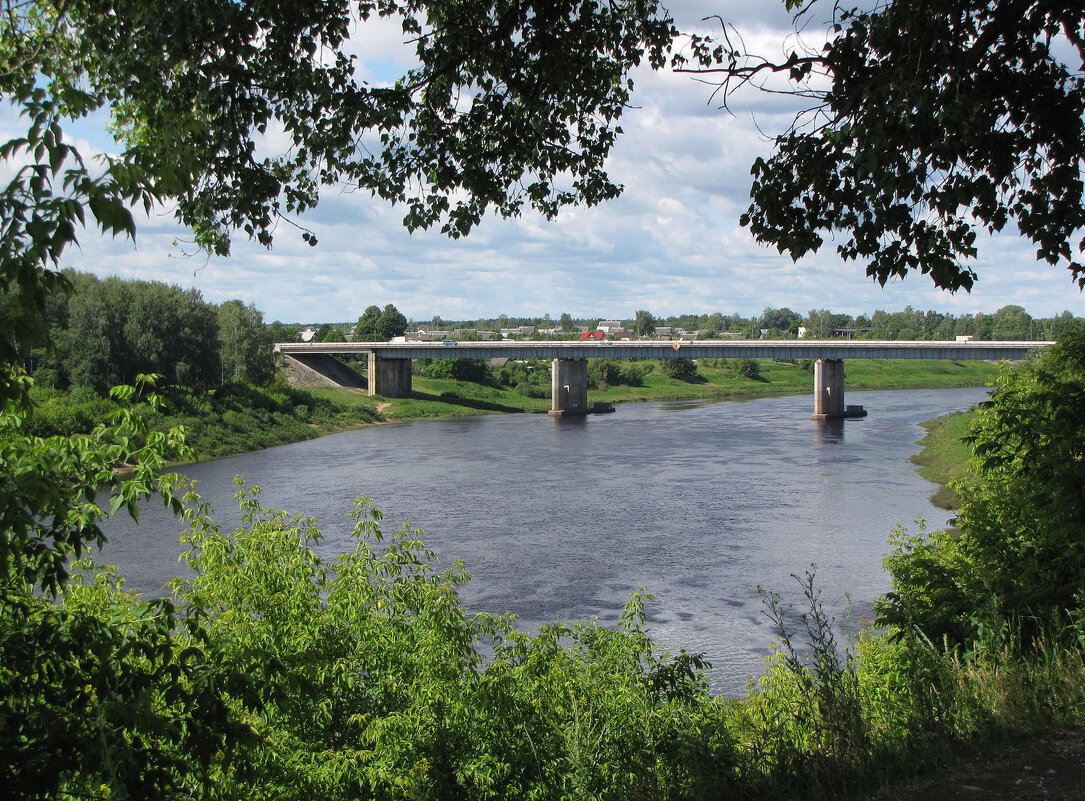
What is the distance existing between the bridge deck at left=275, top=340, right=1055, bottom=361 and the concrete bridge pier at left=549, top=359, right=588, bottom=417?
3.06 feet

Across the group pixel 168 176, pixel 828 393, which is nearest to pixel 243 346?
pixel 828 393

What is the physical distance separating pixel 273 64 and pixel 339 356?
3650 inches

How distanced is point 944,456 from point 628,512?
20329mm

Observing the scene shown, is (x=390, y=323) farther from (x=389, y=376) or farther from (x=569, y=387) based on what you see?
(x=569, y=387)

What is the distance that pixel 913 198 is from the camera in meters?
7.95

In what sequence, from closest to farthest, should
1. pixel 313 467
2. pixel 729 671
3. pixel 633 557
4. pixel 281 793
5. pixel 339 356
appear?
1. pixel 281 793
2. pixel 729 671
3. pixel 633 557
4. pixel 313 467
5. pixel 339 356

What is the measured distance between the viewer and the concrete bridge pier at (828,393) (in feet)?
232

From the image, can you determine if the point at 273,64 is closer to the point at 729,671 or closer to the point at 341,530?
the point at 729,671

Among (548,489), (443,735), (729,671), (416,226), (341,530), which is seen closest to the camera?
(443,735)

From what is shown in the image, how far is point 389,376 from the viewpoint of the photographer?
8769cm

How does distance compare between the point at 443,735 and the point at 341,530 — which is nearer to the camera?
the point at 443,735

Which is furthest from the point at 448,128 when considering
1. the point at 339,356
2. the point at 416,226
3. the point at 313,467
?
the point at 339,356

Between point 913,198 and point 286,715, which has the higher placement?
point 913,198

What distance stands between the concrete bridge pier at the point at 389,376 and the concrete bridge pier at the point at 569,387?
15.4 metres
